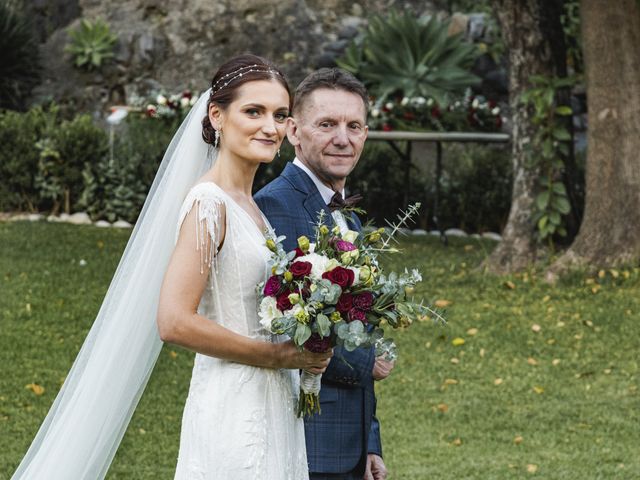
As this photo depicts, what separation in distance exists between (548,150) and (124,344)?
7.48 metres

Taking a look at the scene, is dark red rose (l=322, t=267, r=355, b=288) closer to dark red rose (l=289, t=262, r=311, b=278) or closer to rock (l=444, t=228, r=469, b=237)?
dark red rose (l=289, t=262, r=311, b=278)

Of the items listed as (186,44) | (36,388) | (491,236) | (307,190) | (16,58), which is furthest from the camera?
(186,44)

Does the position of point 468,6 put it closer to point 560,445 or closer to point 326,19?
point 326,19

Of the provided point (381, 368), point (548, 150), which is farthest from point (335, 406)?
point (548, 150)

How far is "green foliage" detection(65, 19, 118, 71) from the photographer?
16172 mm

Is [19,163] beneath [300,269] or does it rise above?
above

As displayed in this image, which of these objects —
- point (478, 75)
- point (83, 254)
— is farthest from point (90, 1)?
point (83, 254)

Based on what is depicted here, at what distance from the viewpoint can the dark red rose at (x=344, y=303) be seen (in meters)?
3.06

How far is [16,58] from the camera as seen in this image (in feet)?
52.7

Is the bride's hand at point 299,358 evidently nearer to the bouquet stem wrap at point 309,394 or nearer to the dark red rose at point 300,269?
the bouquet stem wrap at point 309,394

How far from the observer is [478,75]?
16.1 metres

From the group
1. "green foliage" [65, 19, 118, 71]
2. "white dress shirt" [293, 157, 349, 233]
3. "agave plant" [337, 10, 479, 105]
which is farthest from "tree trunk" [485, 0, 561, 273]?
"white dress shirt" [293, 157, 349, 233]

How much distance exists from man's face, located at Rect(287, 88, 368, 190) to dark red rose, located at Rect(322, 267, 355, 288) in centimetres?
67

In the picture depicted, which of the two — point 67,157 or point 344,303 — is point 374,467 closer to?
point 344,303
